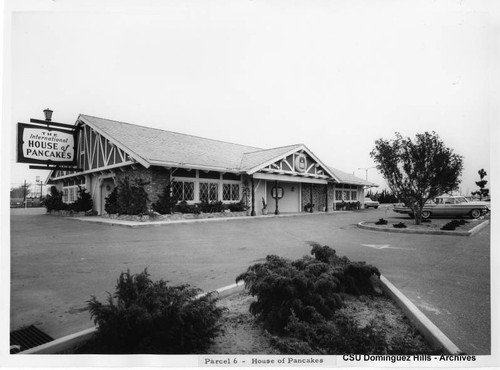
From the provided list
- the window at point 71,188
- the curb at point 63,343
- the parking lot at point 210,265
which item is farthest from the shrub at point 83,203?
the curb at point 63,343

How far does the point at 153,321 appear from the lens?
2166 millimetres

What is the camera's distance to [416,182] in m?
8.77

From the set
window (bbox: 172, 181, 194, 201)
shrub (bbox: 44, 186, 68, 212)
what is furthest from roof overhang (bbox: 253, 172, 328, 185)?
shrub (bbox: 44, 186, 68, 212)

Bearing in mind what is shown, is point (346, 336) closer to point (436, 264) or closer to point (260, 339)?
point (260, 339)

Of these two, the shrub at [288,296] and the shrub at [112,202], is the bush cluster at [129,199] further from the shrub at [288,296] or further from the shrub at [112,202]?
the shrub at [288,296]

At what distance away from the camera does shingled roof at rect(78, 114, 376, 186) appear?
1095 centimetres

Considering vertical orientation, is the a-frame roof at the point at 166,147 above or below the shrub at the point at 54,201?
above

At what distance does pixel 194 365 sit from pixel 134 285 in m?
0.97

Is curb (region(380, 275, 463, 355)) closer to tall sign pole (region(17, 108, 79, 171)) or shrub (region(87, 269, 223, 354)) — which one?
shrub (region(87, 269, 223, 354))

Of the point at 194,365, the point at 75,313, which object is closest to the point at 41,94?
the point at 75,313

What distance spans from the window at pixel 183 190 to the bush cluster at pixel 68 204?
16.6 feet

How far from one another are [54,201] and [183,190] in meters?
9.69

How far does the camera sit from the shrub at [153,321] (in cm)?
214

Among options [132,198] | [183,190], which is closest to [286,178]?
[183,190]
